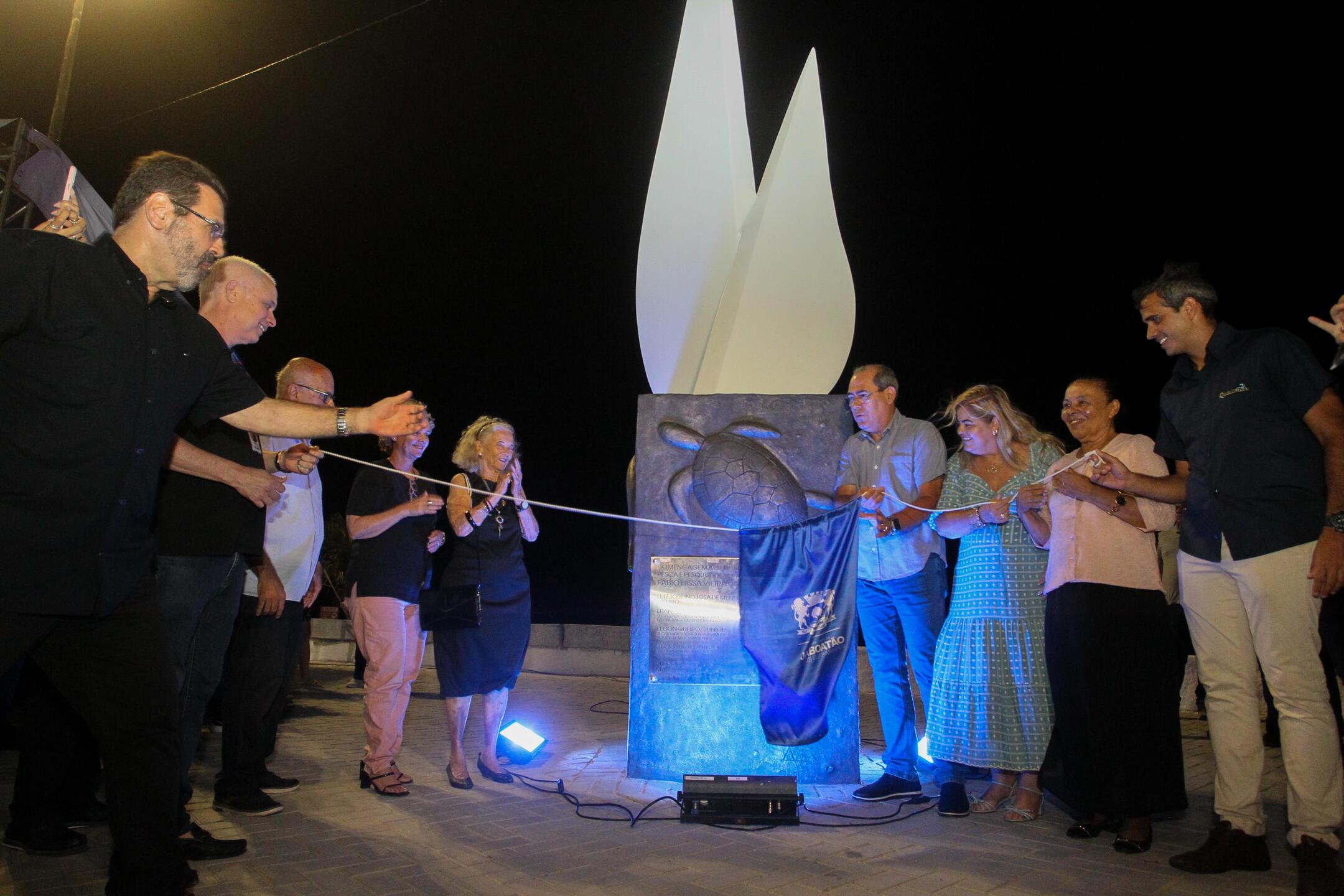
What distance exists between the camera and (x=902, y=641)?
4594 millimetres

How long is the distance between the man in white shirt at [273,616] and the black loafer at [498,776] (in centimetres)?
91

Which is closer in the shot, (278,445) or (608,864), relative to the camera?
(608,864)

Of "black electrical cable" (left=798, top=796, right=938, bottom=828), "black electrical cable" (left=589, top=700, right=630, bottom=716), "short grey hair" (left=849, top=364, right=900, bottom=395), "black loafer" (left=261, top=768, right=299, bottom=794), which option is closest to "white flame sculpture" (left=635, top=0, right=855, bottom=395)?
"short grey hair" (left=849, top=364, right=900, bottom=395)

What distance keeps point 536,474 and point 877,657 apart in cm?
1695

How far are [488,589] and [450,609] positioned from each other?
0.81 feet

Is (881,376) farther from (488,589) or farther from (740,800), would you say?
(488,589)

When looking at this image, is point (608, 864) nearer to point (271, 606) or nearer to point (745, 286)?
point (271, 606)

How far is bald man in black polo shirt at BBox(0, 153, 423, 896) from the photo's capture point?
6.72 ft

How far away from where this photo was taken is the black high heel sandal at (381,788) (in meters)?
4.09

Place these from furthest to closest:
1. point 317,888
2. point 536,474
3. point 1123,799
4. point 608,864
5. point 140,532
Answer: point 536,474 → point 1123,799 → point 608,864 → point 317,888 → point 140,532

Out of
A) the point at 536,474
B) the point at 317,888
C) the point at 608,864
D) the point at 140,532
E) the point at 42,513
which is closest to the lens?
the point at 42,513

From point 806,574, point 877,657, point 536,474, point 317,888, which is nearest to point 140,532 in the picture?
point 317,888

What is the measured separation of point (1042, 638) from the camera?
405 cm

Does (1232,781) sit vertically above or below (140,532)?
below
